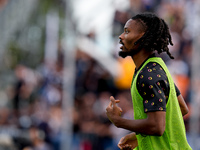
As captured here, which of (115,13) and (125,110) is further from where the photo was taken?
(115,13)

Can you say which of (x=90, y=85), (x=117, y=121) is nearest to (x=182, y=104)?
(x=117, y=121)

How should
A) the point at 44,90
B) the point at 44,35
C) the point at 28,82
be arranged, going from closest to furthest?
the point at 44,90 → the point at 28,82 → the point at 44,35

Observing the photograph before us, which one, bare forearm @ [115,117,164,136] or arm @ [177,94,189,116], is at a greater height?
arm @ [177,94,189,116]

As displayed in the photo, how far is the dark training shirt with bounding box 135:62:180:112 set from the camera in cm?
333

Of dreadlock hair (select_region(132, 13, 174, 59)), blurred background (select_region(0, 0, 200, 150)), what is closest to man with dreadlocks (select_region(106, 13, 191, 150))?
dreadlock hair (select_region(132, 13, 174, 59))

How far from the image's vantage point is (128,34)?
367 centimetres

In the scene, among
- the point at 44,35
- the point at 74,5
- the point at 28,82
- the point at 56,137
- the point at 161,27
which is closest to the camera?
the point at 161,27

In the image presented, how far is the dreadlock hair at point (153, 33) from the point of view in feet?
11.8

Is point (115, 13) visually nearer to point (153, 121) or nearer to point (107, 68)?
point (107, 68)

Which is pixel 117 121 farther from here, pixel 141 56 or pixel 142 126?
pixel 141 56

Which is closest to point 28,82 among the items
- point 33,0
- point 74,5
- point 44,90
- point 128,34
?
point 44,90

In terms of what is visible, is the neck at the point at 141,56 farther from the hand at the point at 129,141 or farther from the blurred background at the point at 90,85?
the blurred background at the point at 90,85

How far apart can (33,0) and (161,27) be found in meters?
12.9

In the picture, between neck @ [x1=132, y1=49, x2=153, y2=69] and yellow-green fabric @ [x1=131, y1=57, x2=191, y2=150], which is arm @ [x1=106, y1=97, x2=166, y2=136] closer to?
yellow-green fabric @ [x1=131, y1=57, x2=191, y2=150]
